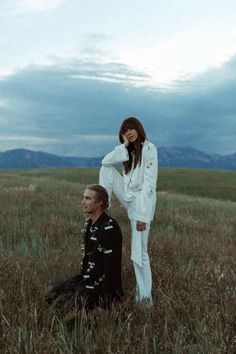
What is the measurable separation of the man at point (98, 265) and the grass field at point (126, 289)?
0.20 metres

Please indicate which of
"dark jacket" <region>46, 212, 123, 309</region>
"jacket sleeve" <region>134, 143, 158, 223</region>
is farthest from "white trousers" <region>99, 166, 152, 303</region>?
"dark jacket" <region>46, 212, 123, 309</region>

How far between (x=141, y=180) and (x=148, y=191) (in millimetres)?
173

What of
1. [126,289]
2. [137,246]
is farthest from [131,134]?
[126,289]

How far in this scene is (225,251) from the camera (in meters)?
8.95

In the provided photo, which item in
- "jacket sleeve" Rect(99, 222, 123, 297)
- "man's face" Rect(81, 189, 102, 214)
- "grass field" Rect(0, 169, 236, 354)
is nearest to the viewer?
"grass field" Rect(0, 169, 236, 354)

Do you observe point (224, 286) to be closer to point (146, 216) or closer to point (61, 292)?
point (146, 216)

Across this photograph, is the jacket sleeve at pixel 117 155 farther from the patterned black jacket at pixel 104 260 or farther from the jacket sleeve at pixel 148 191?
the patterned black jacket at pixel 104 260

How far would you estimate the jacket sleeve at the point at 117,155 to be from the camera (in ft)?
18.7

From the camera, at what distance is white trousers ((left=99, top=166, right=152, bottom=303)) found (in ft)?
18.5

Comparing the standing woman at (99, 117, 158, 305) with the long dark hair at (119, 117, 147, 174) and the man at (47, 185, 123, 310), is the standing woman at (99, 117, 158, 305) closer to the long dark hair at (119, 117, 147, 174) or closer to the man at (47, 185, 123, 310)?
the long dark hair at (119, 117, 147, 174)

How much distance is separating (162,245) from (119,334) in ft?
15.3

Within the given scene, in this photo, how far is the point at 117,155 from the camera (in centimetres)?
571

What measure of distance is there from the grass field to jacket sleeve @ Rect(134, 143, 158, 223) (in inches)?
33.4

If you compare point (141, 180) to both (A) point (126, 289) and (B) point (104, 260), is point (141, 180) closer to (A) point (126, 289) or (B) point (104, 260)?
(B) point (104, 260)
